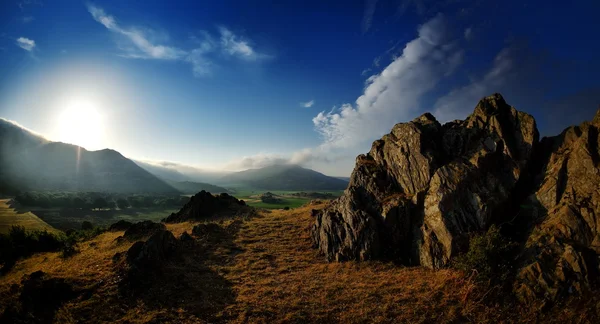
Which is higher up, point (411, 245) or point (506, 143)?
point (506, 143)

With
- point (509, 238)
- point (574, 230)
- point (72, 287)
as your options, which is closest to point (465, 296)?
point (509, 238)

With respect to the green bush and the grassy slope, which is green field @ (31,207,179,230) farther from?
the green bush

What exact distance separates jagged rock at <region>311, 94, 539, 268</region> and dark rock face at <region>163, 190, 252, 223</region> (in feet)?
95.3

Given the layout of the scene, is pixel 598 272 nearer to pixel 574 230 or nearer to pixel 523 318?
pixel 574 230

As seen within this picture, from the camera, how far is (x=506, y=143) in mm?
23859

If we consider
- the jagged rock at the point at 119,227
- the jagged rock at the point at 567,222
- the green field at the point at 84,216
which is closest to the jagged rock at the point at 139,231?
the jagged rock at the point at 119,227

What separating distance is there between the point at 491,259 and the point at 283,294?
16.4 meters

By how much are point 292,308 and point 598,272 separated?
2077 cm

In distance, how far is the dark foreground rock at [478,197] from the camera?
16.8 meters

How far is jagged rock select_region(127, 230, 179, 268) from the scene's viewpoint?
2288 cm

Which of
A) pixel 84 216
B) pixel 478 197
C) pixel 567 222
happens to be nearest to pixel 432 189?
pixel 478 197

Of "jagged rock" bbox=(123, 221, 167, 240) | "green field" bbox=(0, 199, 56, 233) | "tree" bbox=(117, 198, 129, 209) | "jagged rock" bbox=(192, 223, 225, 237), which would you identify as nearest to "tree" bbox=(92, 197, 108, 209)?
"tree" bbox=(117, 198, 129, 209)

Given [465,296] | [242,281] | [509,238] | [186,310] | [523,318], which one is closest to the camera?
[523,318]

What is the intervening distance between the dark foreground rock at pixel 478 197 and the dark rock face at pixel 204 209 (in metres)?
29.2
